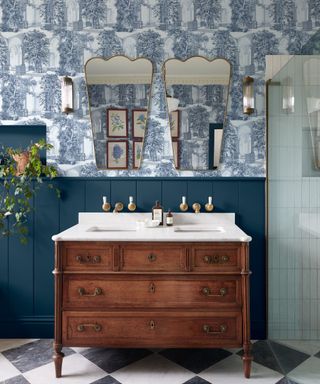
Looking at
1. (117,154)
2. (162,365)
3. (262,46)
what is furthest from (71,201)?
(262,46)

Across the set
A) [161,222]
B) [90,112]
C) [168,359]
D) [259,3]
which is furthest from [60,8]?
[168,359]

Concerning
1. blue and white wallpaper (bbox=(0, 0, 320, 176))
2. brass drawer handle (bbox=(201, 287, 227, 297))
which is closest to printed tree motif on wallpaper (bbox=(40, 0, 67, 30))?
blue and white wallpaper (bbox=(0, 0, 320, 176))

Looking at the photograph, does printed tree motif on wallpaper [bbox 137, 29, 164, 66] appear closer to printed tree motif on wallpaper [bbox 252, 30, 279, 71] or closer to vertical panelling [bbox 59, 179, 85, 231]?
printed tree motif on wallpaper [bbox 252, 30, 279, 71]

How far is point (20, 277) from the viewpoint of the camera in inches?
104

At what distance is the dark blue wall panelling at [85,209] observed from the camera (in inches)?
104

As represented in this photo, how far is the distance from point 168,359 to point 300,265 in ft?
3.38

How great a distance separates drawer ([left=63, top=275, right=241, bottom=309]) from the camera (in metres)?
2.01

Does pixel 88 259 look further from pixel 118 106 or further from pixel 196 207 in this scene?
pixel 118 106

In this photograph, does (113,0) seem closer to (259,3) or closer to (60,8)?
(60,8)

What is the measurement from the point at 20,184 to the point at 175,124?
1.22m

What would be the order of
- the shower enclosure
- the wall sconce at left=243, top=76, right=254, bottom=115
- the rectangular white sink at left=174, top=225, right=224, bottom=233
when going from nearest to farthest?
the shower enclosure, the rectangular white sink at left=174, top=225, right=224, bottom=233, the wall sconce at left=243, top=76, right=254, bottom=115

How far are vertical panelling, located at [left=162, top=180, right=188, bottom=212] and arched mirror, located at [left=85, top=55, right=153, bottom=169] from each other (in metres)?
0.28

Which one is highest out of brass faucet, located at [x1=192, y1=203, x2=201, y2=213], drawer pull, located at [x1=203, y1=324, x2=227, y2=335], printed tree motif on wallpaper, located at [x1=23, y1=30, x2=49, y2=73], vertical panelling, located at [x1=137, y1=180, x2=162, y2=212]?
printed tree motif on wallpaper, located at [x1=23, y1=30, x2=49, y2=73]

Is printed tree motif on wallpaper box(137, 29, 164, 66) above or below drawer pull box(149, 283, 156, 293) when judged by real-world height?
above
